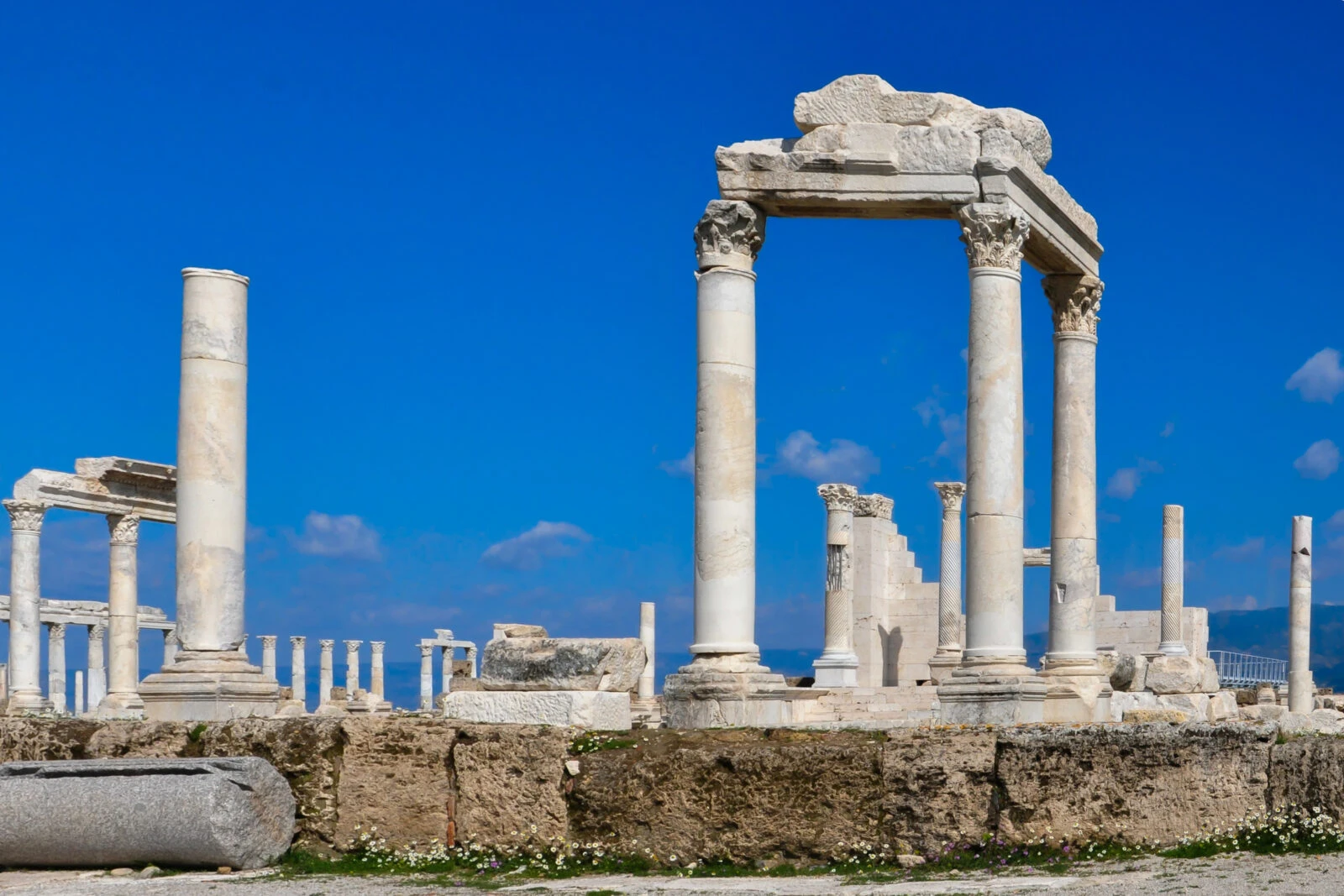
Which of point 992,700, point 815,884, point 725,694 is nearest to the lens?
point 815,884

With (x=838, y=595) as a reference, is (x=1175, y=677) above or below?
below

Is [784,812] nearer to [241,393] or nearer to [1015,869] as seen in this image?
[1015,869]

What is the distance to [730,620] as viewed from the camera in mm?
19453

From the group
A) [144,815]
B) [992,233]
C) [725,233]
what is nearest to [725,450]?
[725,233]

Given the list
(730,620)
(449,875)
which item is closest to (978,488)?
(730,620)

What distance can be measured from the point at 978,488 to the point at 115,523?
79.0 feet

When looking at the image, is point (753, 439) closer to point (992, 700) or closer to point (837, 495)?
point (992, 700)

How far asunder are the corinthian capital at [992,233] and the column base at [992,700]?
477 cm

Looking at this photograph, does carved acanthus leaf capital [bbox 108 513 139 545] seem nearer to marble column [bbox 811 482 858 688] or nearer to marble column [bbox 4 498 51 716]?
marble column [bbox 4 498 51 716]

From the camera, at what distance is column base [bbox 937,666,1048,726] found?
62.7 ft

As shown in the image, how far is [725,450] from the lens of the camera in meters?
19.5

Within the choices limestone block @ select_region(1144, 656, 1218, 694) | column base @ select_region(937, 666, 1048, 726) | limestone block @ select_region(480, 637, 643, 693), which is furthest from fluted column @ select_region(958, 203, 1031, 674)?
limestone block @ select_region(1144, 656, 1218, 694)

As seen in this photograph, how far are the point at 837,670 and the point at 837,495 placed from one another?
180 inches

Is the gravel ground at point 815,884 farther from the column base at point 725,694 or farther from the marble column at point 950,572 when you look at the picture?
the marble column at point 950,572
